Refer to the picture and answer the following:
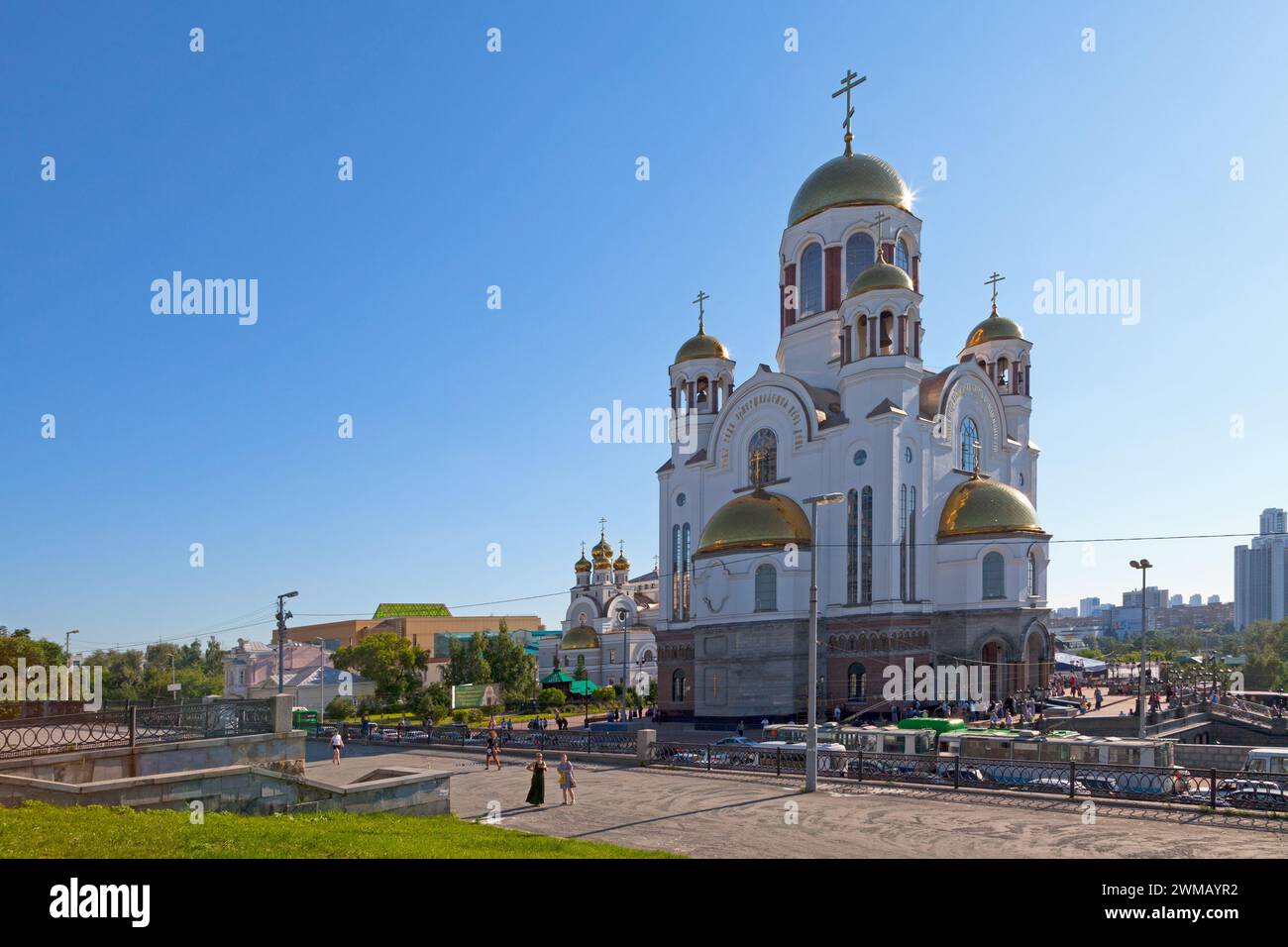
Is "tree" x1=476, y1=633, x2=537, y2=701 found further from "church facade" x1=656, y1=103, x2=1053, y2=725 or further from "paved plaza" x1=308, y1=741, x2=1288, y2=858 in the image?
"paved plaza" x1=308, y1=741, x2=1288, y2=858

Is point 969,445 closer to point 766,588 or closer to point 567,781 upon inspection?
point 766,588

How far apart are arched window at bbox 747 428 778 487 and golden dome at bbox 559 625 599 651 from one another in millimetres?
32921

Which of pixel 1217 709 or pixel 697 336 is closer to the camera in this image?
pixel 1217 709

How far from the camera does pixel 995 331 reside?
52906 mm

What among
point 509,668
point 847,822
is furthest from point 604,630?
point 847,822

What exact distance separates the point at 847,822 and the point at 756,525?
25.1 metres

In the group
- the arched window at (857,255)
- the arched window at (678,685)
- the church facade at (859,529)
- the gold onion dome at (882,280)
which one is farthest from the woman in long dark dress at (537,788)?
the arched window at (857,255)

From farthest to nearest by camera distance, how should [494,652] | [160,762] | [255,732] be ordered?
[494,652]
[255,732]
[160,762]

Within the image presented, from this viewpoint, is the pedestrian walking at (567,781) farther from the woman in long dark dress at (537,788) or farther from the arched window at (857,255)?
the arched window at (857,255)
